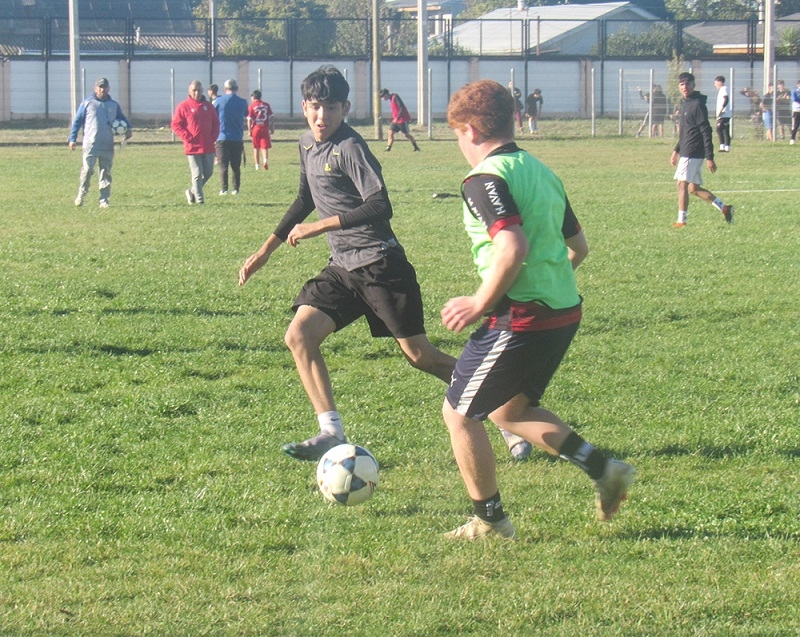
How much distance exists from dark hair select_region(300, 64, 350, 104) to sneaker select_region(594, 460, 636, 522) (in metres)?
2.23

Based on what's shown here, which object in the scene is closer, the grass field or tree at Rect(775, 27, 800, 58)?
the grass field

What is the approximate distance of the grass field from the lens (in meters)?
4.02

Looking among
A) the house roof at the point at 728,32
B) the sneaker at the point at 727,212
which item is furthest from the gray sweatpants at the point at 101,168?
the house roof at the point at 728,32

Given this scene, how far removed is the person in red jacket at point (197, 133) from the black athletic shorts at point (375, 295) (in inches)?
508

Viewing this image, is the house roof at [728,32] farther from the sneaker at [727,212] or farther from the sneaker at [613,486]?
the sneaker at [613,486]

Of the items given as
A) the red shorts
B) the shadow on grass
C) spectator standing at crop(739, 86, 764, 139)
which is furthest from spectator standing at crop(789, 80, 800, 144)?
the shadow on grass

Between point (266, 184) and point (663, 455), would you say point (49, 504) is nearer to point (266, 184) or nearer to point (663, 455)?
point (663, 455)

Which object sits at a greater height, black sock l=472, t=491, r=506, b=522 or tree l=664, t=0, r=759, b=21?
tree l=664, t=0, r=759, b=21

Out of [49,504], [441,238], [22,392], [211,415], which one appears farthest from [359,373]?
[441,238]

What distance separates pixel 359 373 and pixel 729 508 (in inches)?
126

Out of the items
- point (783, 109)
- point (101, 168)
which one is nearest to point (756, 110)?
point (783, 109)

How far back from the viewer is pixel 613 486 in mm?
4742

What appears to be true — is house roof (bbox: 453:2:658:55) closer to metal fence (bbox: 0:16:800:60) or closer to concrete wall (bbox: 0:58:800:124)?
metal fence (bbox: 0:16:800:60)

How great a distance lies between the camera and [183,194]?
66.2ft
